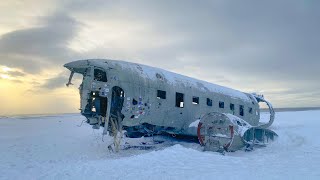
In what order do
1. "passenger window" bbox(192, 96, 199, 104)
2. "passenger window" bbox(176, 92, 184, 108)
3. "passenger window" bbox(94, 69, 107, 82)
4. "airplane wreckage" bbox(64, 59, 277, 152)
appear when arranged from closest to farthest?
"airplane wreckage" bbox(64, 59, 277, 152), "passenger window" bbox(94, 69, 107, 82), "passenger window" bbox(176, 92, 184, 108), "passenger window" bbox(192, 96, 199, 104)

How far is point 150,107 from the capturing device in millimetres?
17719

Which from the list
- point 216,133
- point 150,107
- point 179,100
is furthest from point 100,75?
Answer: point 216,133

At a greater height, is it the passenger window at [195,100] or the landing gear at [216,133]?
the passenger window at [195,100]

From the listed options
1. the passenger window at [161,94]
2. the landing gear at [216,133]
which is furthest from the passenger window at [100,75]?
the landing gear at [216,133]

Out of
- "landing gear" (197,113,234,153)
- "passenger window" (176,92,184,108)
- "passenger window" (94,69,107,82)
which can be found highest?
"passenger window" (94,69,107,82)

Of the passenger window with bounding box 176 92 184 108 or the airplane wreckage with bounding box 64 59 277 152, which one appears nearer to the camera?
the airplane wreckage with bounding box 64 59 277 152

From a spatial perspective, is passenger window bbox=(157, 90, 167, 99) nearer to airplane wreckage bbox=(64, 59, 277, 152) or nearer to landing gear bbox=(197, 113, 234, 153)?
airplane wreckage bbox=(64, 59, 277, 152)

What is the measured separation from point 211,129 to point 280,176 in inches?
309

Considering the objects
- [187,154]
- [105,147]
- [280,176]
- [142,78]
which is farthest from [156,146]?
[280,176]

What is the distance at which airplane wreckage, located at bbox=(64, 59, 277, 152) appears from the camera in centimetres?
1642

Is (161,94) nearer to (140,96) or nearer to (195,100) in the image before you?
(140,96)

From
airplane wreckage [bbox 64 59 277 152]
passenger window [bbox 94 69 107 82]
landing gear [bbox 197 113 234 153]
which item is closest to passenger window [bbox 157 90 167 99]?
airplane wreckage [bbox 64 59 277 152]

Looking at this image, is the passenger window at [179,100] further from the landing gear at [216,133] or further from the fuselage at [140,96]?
the landing gear at [216,133]

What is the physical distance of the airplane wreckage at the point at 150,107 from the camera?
1642 centimetres
